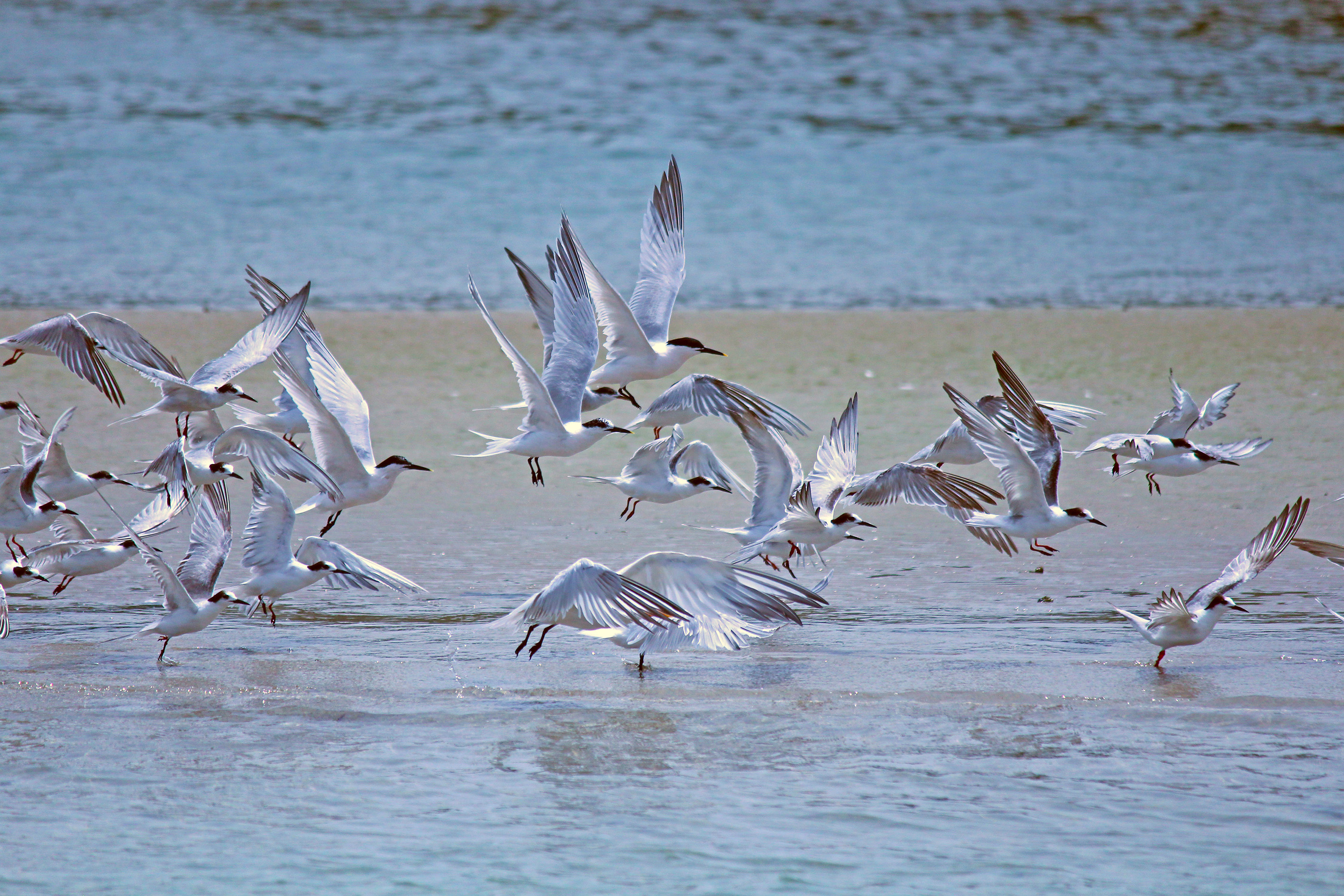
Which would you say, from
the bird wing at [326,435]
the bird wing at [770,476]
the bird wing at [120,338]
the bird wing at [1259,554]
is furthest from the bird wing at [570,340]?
the bird wing at [1259,554]

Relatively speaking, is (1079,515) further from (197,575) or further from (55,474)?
(55,474)

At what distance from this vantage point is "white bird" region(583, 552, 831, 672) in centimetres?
625

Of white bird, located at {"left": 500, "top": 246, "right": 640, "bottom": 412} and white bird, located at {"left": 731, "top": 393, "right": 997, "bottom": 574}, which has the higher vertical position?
white bird, located at {"left": 500, "top": 246, "right": 640, "bottom": 412}

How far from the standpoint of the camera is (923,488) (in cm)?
763

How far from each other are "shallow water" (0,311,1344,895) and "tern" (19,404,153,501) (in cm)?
44

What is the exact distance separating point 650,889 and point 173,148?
21.1 metres

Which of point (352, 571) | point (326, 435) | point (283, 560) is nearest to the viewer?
point (283, 560)

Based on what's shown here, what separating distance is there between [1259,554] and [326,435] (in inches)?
149

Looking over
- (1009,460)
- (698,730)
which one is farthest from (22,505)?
(1009,460)

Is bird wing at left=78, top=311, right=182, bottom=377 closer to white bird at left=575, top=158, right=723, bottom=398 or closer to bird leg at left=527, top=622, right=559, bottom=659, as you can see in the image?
white bird at left=575, top=158, right=723, bottom=398

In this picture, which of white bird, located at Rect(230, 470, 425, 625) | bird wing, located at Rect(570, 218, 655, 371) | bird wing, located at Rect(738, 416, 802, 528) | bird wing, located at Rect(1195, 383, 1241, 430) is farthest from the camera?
bird wing, located at Rect(1195, 383, 1241, 430)

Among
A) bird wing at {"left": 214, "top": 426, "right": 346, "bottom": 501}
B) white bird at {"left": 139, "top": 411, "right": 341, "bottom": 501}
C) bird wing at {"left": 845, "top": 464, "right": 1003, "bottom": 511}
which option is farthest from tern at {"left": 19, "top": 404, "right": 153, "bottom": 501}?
bird wing at {"left": 845, "top": 464, "right": 1003, "bottom": 511}

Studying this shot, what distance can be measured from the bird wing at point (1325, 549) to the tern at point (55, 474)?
4.95 m

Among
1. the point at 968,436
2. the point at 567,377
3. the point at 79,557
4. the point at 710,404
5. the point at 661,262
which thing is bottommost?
the point at 79,557
